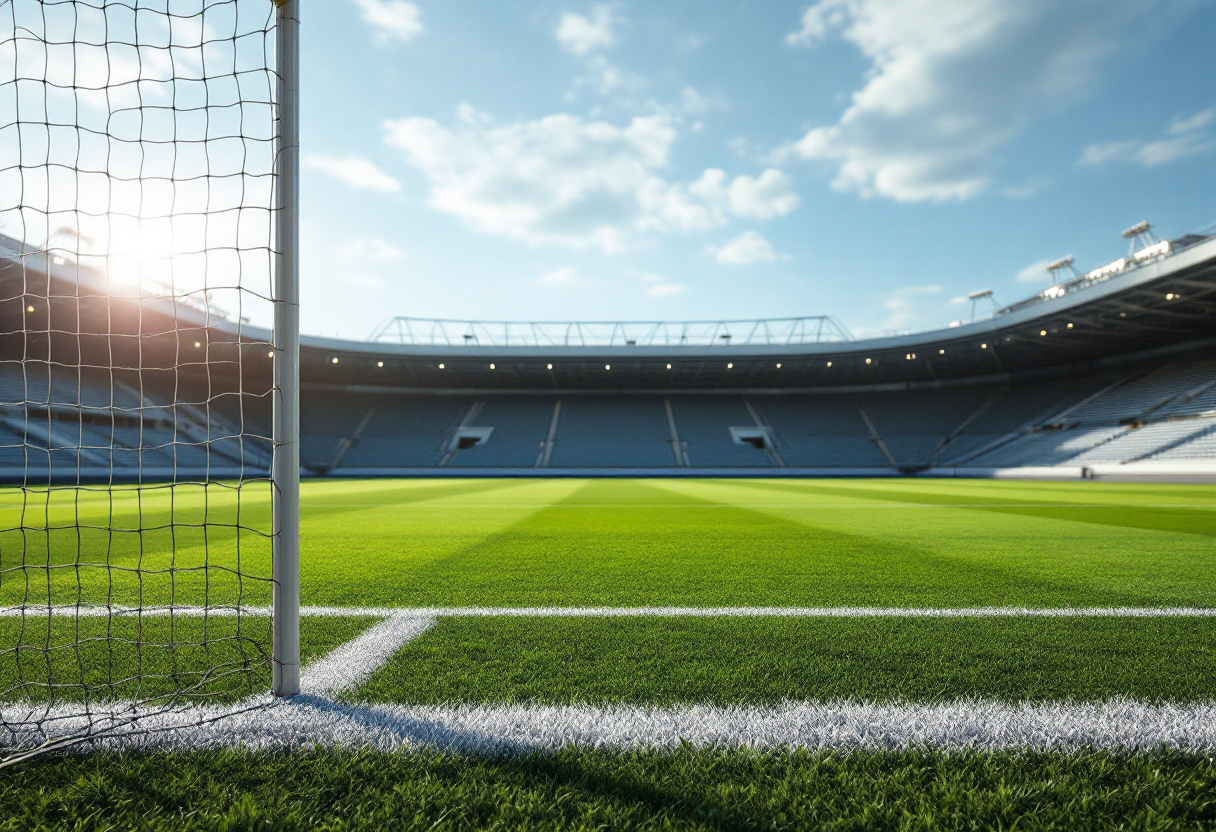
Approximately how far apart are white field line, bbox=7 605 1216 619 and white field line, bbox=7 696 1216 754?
93 centimetres

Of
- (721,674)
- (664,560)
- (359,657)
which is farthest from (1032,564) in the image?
(359,657)

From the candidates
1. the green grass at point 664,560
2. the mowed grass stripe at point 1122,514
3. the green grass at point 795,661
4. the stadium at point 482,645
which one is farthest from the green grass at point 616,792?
the mowed grass stripe at point 1122,514

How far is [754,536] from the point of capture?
17.3ft

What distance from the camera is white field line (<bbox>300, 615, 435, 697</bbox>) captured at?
177 cm

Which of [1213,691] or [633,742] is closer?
[633,742]

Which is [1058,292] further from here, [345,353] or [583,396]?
[345,353]

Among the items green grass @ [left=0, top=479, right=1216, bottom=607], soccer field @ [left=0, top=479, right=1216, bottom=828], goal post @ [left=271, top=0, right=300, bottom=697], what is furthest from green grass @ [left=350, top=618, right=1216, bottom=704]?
green grass @ [left=0, top=479, right=1216, bottom=607]

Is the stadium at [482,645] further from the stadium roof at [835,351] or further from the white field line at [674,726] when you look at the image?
the stadium roof at [835,351]

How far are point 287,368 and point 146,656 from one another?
1237mm

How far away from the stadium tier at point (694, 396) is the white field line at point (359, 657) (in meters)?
22.2

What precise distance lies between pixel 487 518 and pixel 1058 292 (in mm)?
27906

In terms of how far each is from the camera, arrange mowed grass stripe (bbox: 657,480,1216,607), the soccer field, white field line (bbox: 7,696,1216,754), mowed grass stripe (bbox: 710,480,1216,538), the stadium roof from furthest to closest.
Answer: the stadium roof
mowed grass stripe (bbox: 710,480,1216,538)
mowed grass stripe (bbox: 657,480,1216,607)
white field line (bbox: 7,696,1216,754)
the soccer field

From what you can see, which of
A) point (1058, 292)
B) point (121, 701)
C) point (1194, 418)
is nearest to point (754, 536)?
point (121, 701)

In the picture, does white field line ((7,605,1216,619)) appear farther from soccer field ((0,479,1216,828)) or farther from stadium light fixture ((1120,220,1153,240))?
stadium light fixture ((1120,220,1153,240))
